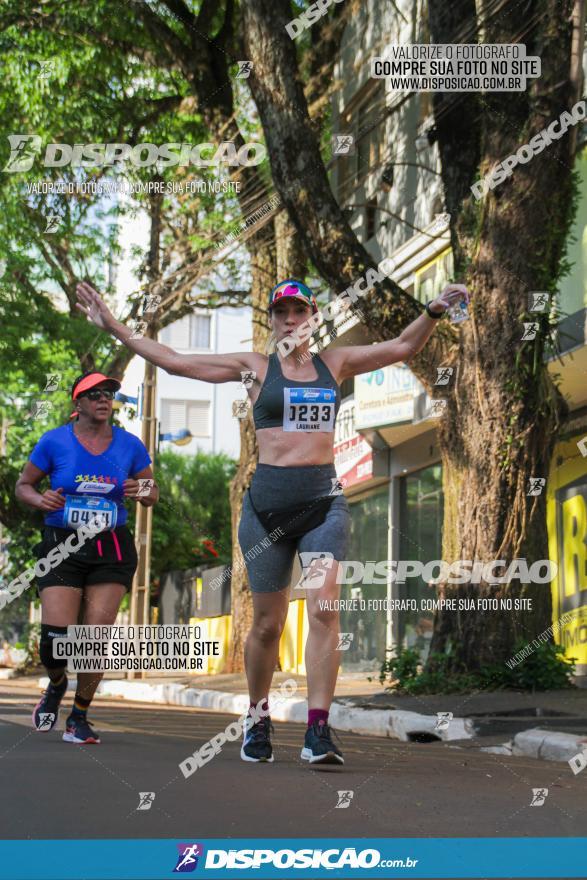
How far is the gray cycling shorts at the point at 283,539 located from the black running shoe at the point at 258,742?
2.00 feet

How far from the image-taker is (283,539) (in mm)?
5965

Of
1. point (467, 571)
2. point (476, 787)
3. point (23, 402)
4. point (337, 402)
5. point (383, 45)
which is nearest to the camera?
point (476, 787)

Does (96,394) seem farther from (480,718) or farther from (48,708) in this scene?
(480,718)

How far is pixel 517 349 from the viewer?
1079 centimetres

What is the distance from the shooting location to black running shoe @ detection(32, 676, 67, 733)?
24.8ft

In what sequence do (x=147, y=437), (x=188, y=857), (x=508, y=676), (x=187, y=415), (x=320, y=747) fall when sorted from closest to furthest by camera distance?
(x=188, y=857), (x=320, y=747), (x=508, y=676), (x=147, y=437), (x=187, y=415)

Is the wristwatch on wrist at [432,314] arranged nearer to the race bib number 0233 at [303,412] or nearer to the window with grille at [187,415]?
the race bib number 0233 at [303,412]

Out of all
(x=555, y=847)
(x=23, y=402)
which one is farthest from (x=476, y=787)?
(x=23, y=402)

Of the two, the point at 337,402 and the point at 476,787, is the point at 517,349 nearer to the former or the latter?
the point at 337,402

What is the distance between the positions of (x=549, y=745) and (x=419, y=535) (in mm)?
13689

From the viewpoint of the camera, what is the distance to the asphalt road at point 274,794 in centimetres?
399

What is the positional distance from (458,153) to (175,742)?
6.76 metres

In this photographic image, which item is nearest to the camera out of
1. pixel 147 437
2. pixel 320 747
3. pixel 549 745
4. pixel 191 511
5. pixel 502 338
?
pixel 320 747

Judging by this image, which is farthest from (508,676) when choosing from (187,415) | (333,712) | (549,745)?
(187,415)
